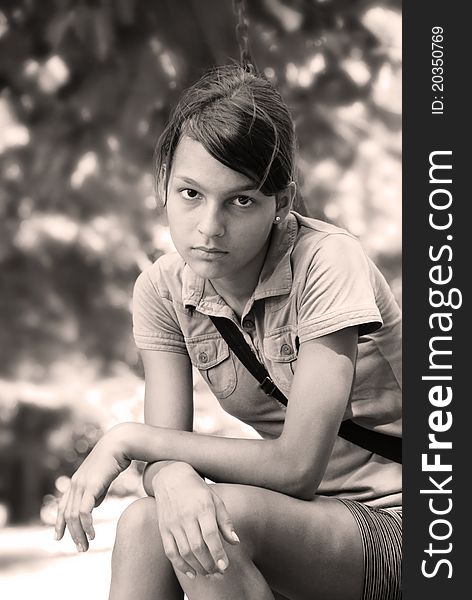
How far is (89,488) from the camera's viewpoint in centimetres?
116

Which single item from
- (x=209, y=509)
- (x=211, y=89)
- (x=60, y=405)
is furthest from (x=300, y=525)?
(x=60, y=405)

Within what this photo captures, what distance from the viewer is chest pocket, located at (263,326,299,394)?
1276 millimetres

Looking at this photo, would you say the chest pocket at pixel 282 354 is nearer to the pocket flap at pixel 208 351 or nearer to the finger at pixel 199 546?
the pocket flap at pixel 208 351

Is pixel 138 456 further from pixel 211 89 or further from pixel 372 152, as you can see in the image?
pixel 372 152

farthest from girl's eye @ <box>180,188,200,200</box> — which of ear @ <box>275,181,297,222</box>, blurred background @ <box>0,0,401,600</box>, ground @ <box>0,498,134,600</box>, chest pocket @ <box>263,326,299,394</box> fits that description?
blurred background @ <box>0,0,401,600</box>

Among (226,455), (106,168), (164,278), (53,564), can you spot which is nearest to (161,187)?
(164,278)

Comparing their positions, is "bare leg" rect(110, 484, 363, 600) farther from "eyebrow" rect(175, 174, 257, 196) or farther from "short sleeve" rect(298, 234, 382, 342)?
"eyebrow" rect(175, 174, 257, 196)

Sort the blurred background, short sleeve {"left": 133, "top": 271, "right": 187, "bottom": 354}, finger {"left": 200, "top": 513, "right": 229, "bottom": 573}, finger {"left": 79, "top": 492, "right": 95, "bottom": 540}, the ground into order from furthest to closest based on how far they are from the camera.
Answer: the blurred background → the ground → short sleeve {"left": 133, "top": 271, "right": 187, "bottom": 354} → finger {"left": 79, "top": 492, "right": 95, "bottom": 540} → finger {"left": 200, "top": 513, "right": 229, "bottom": 573}

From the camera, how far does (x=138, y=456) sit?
1182mm

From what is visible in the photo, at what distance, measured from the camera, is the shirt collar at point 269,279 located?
126 cm

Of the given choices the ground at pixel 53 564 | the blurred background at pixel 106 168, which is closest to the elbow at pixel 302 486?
the ground at pixel 53 564

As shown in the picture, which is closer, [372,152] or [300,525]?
[300,525]

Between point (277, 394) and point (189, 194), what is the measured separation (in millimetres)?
288

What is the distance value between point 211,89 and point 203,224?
20 cm
